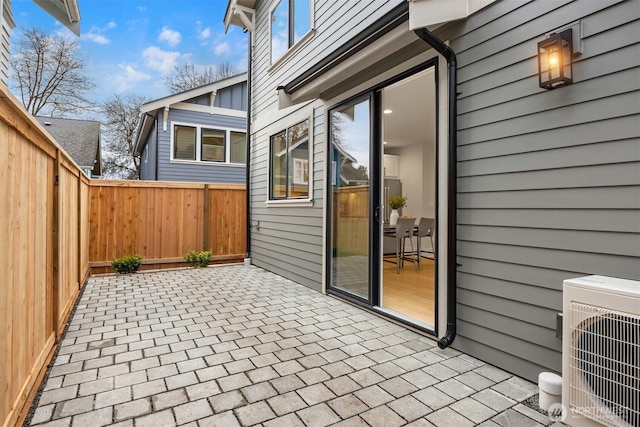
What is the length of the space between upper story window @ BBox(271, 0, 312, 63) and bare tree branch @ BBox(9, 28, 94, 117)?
11.5 m

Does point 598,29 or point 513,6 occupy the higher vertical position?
point 513,6

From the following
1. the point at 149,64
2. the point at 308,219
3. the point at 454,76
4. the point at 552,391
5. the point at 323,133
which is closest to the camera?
the point at 552,391

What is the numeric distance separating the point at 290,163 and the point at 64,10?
137 inches

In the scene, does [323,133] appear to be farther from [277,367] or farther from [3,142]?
[3,142]

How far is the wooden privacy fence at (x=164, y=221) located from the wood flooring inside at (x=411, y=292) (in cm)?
325

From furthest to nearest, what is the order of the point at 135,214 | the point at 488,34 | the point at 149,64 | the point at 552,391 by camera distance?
the point at 149,64 → the point at 135,214 → the point at 488,34 → the point at 552,391

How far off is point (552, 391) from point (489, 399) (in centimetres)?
32

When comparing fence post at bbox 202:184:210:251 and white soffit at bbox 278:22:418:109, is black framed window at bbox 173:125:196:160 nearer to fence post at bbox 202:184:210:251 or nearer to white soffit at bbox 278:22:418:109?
fence post at bbox 202:184:210:251

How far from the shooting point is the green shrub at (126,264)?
5797 mm

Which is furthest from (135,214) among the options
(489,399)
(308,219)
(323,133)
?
(489,399)

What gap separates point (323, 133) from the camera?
174 inches

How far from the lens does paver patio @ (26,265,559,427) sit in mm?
1790

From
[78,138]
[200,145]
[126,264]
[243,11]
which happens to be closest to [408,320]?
[126,264]

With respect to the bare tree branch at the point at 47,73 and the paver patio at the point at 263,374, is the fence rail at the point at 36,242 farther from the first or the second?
the bare tree branch at the point at 47,73
